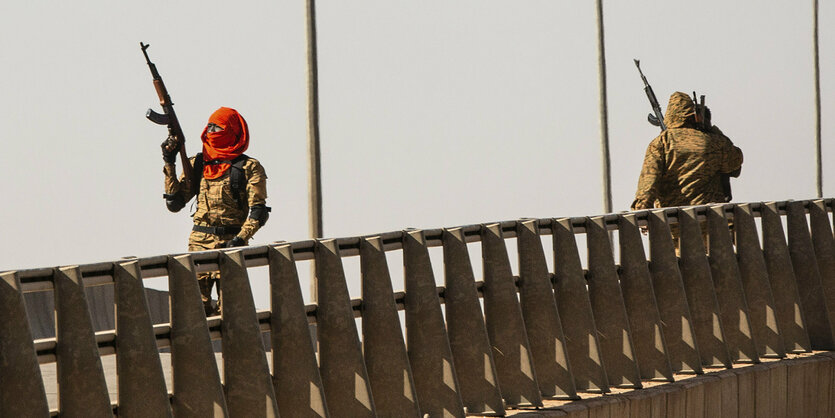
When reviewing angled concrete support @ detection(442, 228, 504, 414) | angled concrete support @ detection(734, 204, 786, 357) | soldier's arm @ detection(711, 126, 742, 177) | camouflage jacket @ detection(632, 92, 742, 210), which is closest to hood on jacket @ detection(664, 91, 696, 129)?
camouflage jacket @ detection(632, 92, 742, 210)

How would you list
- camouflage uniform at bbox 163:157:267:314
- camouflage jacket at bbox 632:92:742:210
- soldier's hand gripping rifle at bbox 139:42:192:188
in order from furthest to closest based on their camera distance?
camouflage jacket at bbox 632:92:742:210, soldier's hand gripping rifle at bbox 139:42:192:188, camouflage uniform at bbox 163:157:267:314

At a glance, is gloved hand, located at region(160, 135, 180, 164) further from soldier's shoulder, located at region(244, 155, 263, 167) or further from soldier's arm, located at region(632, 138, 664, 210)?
soldier's arm, located at region(632, 138, 664, 210)

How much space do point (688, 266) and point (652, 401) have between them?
1.07 m

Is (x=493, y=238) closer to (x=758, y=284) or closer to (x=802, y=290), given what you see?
(x=758, y=284)

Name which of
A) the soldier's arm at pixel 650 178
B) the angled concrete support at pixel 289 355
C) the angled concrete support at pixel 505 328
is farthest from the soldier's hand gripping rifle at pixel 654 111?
the angled concrete support at pixel 289 355

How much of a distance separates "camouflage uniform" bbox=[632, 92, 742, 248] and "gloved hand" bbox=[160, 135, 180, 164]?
2.89 metres

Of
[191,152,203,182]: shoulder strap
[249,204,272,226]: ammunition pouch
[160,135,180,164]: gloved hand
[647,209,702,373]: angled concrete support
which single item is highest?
[160,135,180,164]: gloved hand

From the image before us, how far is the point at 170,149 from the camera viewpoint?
8805mm

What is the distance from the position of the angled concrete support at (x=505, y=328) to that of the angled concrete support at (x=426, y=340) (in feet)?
1.53

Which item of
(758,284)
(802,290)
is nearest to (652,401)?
(758,284)

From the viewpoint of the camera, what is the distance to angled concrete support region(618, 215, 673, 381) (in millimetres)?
7402

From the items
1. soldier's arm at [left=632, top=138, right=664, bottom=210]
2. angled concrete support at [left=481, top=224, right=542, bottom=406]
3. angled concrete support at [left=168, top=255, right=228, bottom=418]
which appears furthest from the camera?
soldier's arm at [left=632, top=138, right=664, bottom=210]

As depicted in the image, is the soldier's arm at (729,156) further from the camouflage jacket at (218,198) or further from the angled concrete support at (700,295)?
the camouflage jacket at (218,198)

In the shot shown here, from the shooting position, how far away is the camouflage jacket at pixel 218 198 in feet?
27.3
